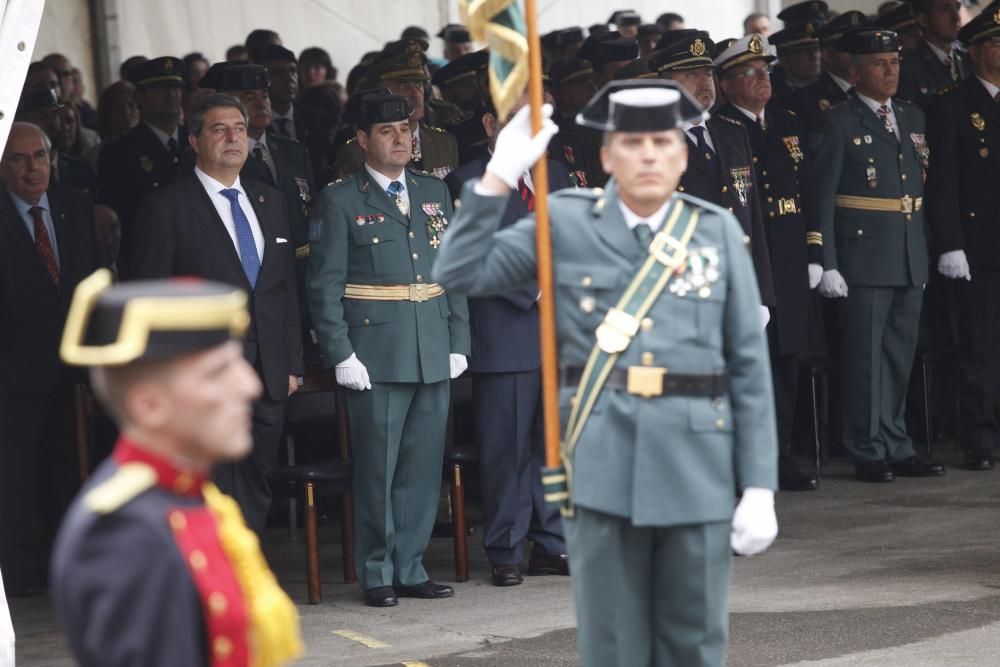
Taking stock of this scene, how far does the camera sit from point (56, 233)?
696 cm

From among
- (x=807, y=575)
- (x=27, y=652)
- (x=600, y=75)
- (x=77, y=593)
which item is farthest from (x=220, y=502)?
(x=600, y=75)

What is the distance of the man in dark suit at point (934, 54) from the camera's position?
9.49m

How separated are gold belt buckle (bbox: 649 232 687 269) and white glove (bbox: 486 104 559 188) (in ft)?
1.05

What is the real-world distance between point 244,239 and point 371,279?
480mm

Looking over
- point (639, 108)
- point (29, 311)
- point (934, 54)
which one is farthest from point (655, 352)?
point (934, 54)

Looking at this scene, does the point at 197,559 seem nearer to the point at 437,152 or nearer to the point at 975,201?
the point at 437,152

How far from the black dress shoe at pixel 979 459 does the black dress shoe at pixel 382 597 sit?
11.8 ft

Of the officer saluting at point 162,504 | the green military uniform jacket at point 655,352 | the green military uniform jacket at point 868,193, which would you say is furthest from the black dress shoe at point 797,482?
the officer saluting at point 162,504

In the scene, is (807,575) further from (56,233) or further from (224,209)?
(56,233)

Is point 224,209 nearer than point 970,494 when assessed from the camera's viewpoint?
Yes

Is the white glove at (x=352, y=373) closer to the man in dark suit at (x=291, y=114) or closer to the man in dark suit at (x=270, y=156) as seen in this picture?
the man in dark suit at (x=270, y=156)

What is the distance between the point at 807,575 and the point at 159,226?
271 cm

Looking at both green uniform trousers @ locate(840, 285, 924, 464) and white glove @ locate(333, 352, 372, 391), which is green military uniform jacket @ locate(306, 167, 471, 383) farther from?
green uniform trousers @ locate(840, 285, 924, 464)

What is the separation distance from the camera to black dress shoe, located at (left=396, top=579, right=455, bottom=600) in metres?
6.55
